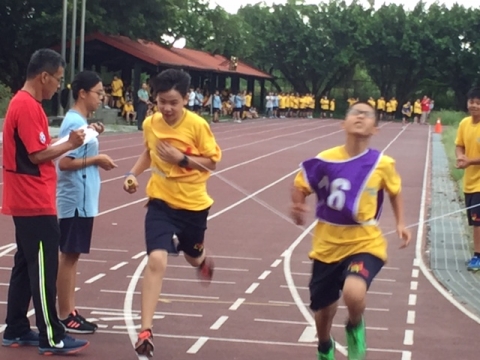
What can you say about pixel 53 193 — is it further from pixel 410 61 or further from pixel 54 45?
pixel 410 61

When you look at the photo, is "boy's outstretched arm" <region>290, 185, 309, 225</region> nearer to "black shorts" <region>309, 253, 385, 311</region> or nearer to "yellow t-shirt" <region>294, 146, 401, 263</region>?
"yellow t-shirt" <region>294, 146, 401, 263</region>

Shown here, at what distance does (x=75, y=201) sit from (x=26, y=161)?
819 millimetres

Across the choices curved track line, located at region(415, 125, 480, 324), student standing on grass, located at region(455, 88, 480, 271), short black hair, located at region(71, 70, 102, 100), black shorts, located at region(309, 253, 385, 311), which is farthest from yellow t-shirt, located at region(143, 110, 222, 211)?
student standing on grass, located at region(455, 88, 480, 271)

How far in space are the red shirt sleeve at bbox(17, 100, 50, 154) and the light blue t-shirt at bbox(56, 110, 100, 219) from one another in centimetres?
73

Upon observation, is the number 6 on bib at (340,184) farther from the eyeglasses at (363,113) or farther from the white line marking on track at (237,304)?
the white line marking on track at (237,304)

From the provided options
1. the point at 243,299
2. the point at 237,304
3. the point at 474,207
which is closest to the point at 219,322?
the point at 237,304

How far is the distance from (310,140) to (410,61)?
120 ft

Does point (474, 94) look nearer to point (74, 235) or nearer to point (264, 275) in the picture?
point (264, 275)

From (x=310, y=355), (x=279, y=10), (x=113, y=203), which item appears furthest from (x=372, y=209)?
(x=279, y=10)

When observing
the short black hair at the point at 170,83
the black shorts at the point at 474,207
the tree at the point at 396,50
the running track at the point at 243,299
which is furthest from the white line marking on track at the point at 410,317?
the tree at the point at 396,50

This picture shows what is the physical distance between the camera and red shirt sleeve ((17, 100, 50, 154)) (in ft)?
22.0

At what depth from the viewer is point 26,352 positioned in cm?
702

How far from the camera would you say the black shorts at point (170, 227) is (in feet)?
23.8

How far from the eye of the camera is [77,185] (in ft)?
24.8
